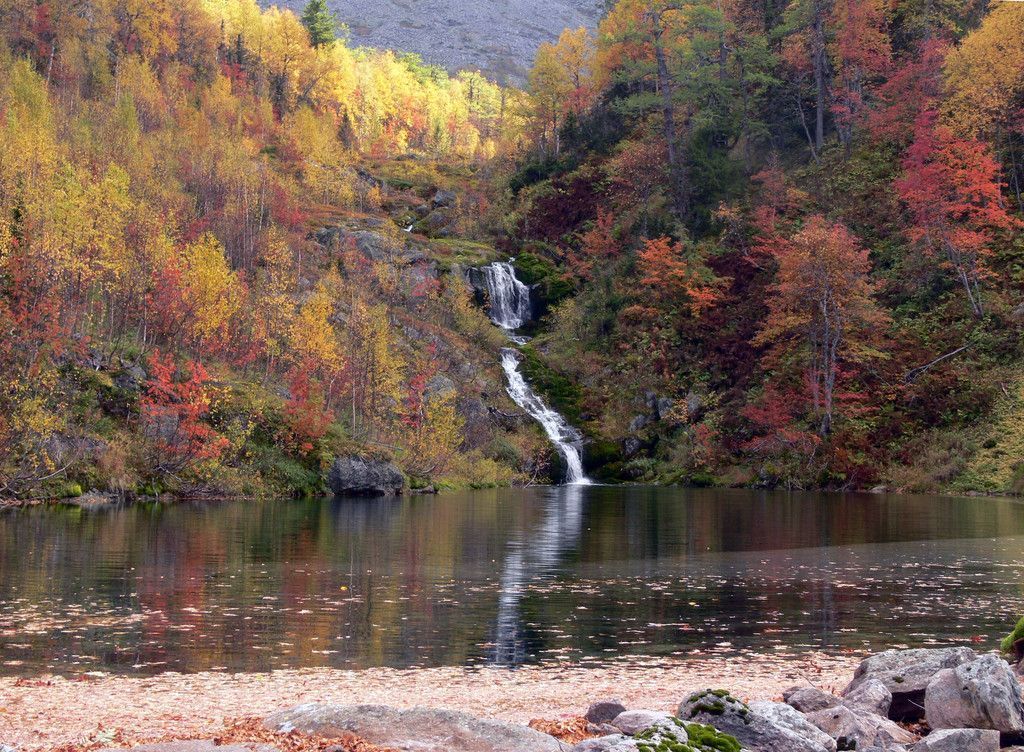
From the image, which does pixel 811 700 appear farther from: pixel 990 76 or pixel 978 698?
pixel 990 76

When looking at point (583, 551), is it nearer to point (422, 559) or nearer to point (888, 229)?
point (422, 559)

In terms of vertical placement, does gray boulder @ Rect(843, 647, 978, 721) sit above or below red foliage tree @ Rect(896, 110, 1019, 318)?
below

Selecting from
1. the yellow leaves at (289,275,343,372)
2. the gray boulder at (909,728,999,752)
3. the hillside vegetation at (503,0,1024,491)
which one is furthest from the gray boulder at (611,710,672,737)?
the hillside vegetation at (503,0,1024,491)

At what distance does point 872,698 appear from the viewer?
1041 cm

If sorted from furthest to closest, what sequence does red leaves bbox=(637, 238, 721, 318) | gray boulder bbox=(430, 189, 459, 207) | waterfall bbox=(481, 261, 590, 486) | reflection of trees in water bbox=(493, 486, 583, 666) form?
gray boulder bbox=(430, 189, 459, 207) → red leaves bbox=(637, 238, 721, 318) → waterfall bbox=(481, 261, 590, 486) → reflection of trees in water bbox=(493, 486, 583, 666)

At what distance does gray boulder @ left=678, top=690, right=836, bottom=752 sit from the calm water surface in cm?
450

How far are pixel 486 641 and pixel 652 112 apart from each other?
3061 inches

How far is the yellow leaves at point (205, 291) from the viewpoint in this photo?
4559 cm

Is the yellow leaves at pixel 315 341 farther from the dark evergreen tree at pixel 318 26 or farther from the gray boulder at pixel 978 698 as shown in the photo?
A: the dark evergreen tree at pixel 318 26

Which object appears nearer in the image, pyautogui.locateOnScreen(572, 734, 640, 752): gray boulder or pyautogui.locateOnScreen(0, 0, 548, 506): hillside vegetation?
pyautogui.locateOnScreen(572, 734, 640, 752): gray boulder

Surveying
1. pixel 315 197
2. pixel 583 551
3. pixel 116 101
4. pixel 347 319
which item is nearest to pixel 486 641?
pixel 583 551

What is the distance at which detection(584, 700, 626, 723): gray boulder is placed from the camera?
31.1ft

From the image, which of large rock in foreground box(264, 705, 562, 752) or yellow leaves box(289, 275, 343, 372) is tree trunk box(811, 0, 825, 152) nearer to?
yellow leaves box(289, 275, 343, 372)

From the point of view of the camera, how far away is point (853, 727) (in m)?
9.36
